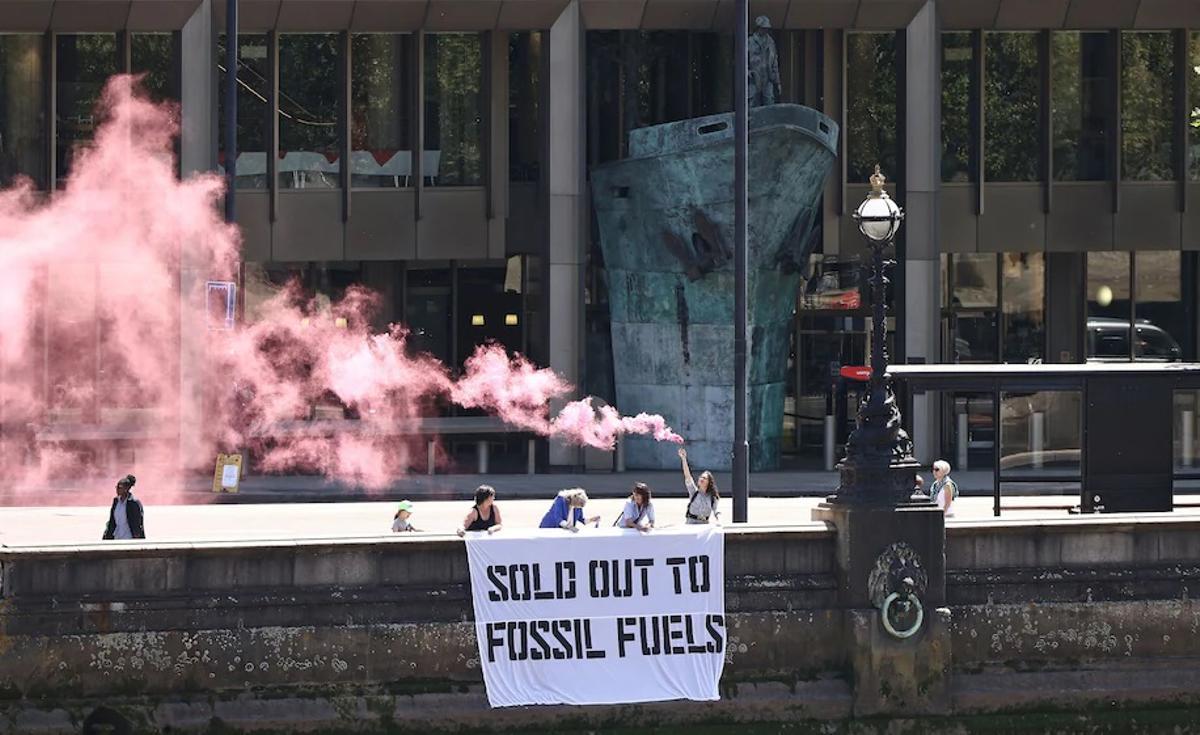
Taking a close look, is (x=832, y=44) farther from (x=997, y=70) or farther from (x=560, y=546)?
(x=560, y=546)

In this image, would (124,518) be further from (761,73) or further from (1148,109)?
(1148,109)

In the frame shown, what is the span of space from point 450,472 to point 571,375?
3077 mm

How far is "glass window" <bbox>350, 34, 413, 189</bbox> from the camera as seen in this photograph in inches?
1571

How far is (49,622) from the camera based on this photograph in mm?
17219

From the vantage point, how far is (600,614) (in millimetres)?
18297

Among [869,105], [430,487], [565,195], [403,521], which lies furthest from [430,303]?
[403,521]

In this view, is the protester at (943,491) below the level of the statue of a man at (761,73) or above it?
below

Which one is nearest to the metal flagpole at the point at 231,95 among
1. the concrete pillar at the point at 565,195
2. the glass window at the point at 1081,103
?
the concrete pillar at the point at 565,195

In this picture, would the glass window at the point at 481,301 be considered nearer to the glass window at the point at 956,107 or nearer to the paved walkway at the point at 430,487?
the paved walkway at the point at 430,487

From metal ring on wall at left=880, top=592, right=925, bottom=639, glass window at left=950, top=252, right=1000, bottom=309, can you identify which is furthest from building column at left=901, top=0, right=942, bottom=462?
metal ring on wall at left=880, top=592, right=925, bottom=639

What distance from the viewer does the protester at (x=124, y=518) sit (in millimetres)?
20672

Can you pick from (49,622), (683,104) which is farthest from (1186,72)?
(49,622)

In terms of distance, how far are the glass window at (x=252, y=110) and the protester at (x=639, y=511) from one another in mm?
21708

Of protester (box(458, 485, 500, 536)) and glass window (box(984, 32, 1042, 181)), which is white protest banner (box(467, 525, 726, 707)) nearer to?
protester (box(458, 485, 500, 536))
